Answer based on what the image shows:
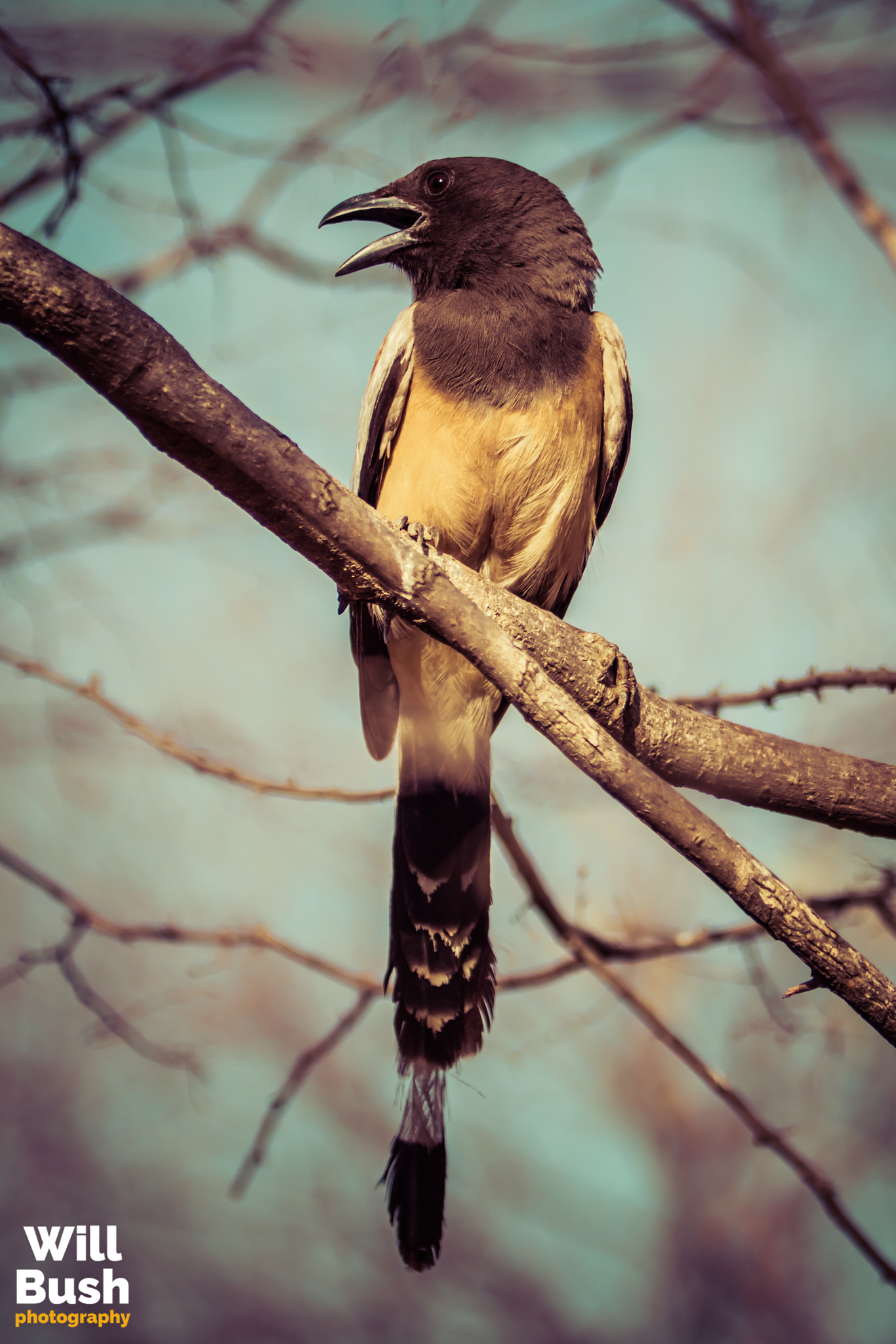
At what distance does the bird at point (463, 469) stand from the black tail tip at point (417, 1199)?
0.16m

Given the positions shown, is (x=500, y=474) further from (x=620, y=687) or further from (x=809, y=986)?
(x=809, y=986)

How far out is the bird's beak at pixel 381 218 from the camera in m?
3.75

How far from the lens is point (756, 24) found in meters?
3.20

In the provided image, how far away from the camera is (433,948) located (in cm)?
293

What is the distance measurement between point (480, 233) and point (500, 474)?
1105 mm

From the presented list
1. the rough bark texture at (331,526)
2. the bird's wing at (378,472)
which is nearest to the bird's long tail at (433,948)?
the bird's wing at (378,472)

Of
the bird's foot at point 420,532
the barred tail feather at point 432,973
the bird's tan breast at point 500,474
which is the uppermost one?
the bird's tan breast at point 500,474

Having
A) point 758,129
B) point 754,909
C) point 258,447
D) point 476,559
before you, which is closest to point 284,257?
point 476,559

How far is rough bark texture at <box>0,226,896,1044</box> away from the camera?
1.77m

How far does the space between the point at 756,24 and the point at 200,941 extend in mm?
3332

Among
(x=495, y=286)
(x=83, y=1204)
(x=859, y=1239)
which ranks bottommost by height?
(x=859, y=1239)

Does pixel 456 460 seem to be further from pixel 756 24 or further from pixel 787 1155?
pixel 787 1155

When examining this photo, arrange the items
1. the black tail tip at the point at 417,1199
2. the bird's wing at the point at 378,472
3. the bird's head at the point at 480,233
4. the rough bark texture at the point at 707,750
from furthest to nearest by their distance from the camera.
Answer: the bird's head at the point at 480,233 → the bird's wing at the point at 378,472 → the rough bark texture at the point at 707,750 → the black tail tip at the point at 417,1199

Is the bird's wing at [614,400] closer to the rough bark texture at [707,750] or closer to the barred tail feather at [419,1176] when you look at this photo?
the rough bark texture at [707,750]
